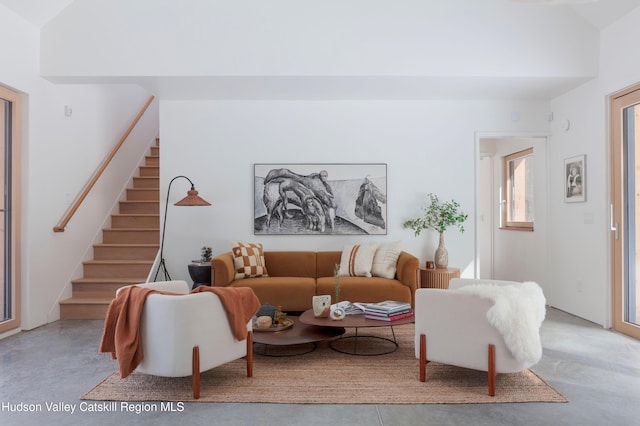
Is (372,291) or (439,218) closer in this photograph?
(372,291)

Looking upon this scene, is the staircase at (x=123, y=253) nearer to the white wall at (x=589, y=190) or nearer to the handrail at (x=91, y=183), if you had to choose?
the handrail at (x=91, y=183)

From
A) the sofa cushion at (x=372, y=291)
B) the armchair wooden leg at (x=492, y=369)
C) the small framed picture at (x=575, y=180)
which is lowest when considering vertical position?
the armchair wooden leg at (x=492, y=369)

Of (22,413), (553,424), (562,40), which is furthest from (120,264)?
(562,40)

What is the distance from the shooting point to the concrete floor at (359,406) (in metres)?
2.59

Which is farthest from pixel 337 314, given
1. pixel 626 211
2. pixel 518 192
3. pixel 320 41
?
pixel 518 192

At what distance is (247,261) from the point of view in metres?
5.31

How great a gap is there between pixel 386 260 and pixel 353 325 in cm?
183

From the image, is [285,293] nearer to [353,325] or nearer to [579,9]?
[353,325]

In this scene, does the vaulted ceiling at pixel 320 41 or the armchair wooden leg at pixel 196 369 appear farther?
the vaulted ceiling at pixel 320 41

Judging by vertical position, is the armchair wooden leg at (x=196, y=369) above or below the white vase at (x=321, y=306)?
below

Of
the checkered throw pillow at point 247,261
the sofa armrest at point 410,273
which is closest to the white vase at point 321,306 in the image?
the sofa armrest at point 410,273

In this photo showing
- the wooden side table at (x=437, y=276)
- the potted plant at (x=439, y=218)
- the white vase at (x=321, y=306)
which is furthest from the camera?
the potted plant at (x=439, y=218)

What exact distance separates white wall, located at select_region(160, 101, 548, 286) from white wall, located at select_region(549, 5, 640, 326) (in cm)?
63

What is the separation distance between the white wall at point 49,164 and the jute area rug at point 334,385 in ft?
7.53
